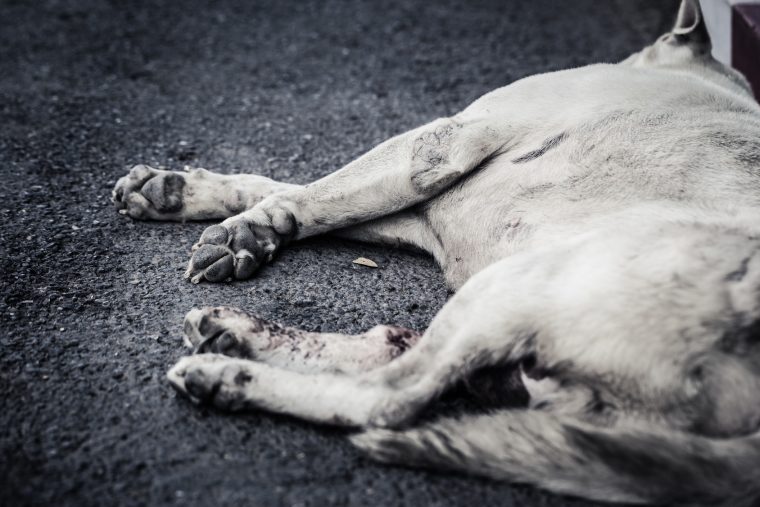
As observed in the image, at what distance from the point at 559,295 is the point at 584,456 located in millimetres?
435

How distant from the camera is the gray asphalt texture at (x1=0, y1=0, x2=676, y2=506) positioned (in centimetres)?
232

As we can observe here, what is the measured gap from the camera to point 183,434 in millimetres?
2436

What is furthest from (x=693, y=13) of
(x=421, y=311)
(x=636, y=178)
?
(x=421, y=311)

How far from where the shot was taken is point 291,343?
8.69ft

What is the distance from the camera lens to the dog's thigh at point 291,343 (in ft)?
8.51

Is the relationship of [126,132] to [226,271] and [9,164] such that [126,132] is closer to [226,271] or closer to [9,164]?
[9,164]

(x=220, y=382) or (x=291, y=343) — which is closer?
(x=220, y=382)

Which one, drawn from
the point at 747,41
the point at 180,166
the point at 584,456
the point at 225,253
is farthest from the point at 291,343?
the point at 747,41

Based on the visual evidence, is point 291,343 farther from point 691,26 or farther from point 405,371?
point 691,26

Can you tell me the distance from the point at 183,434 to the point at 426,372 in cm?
74

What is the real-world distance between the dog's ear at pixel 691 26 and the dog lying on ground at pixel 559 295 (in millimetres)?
305

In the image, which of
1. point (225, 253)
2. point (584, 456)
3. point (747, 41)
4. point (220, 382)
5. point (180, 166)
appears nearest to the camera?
point (584, 456)

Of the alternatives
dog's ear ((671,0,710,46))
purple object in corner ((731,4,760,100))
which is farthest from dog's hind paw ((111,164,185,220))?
purple object in corner ((731,4,760,100))

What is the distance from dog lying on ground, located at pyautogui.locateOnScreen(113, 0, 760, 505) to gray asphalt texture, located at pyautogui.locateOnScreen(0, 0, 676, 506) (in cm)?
14
